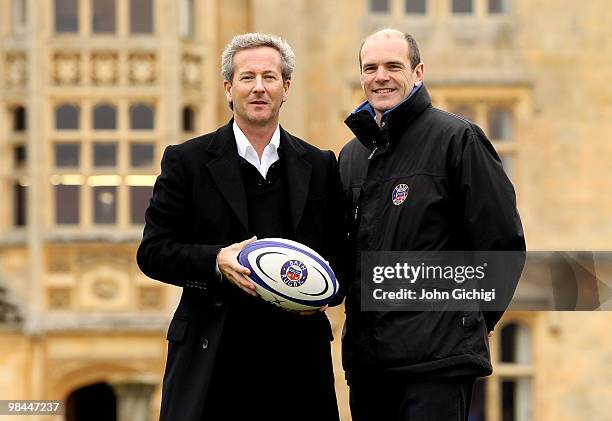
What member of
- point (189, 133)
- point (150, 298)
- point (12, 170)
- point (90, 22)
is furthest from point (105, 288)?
point (90, 22)

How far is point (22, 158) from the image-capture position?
1888 centimetres

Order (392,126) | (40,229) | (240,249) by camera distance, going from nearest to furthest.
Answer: (240,249)
(392,126)
(40,229)

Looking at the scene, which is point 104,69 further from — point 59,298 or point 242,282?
point 242,282

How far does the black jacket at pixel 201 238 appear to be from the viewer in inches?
209

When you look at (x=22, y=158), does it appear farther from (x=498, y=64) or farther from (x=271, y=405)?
(x=271, y=405)

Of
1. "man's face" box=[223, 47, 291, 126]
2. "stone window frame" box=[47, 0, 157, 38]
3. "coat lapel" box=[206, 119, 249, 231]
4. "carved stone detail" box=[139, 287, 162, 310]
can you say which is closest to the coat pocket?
"coat lapel" box=[206, 119, 249, 231]

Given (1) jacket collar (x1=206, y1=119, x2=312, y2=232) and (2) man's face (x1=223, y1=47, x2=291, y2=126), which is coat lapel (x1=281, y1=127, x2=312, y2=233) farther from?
(2) man's face (x1=223, y1=47, x2=291, y2=126)

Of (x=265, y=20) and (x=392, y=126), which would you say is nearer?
(x=392, y=126)

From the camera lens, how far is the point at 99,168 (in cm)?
1852

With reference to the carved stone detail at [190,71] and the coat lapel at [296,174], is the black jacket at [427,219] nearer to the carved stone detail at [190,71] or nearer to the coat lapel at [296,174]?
the coat lapel at [296,174]

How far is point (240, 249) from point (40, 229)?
44.4ft

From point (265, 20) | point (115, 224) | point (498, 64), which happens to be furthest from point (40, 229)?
point (498, 64)

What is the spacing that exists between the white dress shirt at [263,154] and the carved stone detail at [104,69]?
43.7ft

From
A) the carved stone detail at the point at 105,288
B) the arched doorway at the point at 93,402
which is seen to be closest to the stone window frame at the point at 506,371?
the carved stone detail at the point at 105,288
